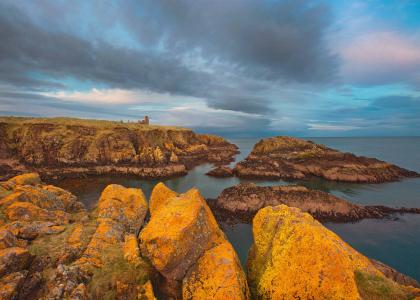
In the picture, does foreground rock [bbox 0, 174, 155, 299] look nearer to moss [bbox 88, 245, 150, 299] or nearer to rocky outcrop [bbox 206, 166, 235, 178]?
moss [bbox 88, 245, 150, 299]

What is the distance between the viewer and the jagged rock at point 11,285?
628 cm

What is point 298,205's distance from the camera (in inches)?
1182

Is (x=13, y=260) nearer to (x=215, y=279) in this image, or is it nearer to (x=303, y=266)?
(x=215, y=279)

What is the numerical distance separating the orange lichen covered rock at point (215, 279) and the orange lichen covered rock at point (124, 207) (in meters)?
8.09

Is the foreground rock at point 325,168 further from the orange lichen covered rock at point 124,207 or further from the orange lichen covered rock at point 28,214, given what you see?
the orange lichen covered rock at point 28,214

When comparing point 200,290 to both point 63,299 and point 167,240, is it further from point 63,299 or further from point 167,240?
point 63,299

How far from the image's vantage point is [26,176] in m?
21.8

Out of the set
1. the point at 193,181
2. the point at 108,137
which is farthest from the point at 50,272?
the point at 108,137

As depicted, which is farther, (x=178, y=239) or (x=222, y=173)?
(x=222, y=173)

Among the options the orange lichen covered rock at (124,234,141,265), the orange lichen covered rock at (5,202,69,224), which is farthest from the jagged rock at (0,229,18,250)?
the orange lichen covered rock at (124,234,141,265)

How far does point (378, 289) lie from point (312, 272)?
2.33 m

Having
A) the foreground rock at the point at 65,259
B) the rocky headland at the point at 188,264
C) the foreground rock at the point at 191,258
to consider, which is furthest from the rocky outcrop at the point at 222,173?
the foreground rock at the point at 191,258

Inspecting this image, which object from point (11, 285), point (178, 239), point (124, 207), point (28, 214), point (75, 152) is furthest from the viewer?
point (75, 152)

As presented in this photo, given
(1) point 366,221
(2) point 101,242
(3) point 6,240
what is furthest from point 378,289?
(1) point 366,221
